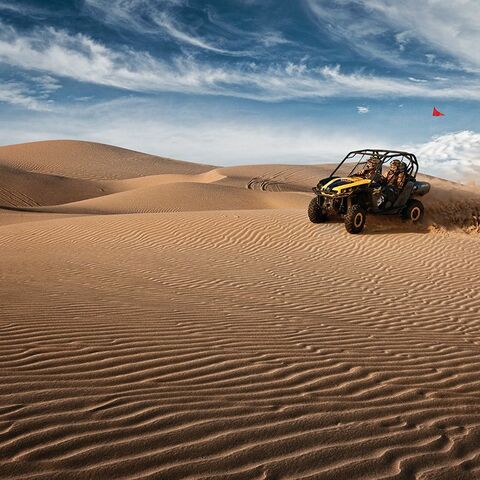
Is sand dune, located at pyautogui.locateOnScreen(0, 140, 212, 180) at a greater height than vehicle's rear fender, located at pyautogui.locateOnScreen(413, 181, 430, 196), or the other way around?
sand dune, located at pyautogui.locateOnScreen(0, 140, 212, 180)

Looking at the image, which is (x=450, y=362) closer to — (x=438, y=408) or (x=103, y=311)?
(x=438, y=408)

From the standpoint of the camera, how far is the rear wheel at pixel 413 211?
542 inches

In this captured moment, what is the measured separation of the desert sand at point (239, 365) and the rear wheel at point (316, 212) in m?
2.82

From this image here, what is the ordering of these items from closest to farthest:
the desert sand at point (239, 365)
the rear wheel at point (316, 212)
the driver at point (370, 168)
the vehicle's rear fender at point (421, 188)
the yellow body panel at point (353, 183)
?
the desert sand at point (239, 365)
the yellow body panel at point (353, 183)
the driver at point (370, 168)
the vehicle's rear fender at point (421, 188)
the rear wheel at point (316, 212)

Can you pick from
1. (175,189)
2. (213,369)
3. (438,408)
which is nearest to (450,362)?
(438,408)

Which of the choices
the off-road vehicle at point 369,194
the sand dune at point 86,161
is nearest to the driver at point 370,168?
the off-road vehicle at point 369,194

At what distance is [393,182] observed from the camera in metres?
13.1

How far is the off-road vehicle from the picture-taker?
1259cm

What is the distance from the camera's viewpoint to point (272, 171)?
5403cm

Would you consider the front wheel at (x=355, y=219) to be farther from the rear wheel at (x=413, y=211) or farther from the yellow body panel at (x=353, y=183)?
the rear wheel at (x=413, y=211)

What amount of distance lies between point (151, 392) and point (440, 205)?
43.8ft

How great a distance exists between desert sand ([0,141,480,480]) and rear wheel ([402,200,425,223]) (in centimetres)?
200

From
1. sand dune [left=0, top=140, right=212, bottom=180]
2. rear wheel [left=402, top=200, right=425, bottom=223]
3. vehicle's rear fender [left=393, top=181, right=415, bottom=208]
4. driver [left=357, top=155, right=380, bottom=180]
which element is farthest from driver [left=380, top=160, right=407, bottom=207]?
sand dune [left=0, top=140, right=212, bottom=180]

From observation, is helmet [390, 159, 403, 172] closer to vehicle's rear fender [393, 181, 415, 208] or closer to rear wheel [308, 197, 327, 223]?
vehicle's rear fender [393, 181, 415, 208]
